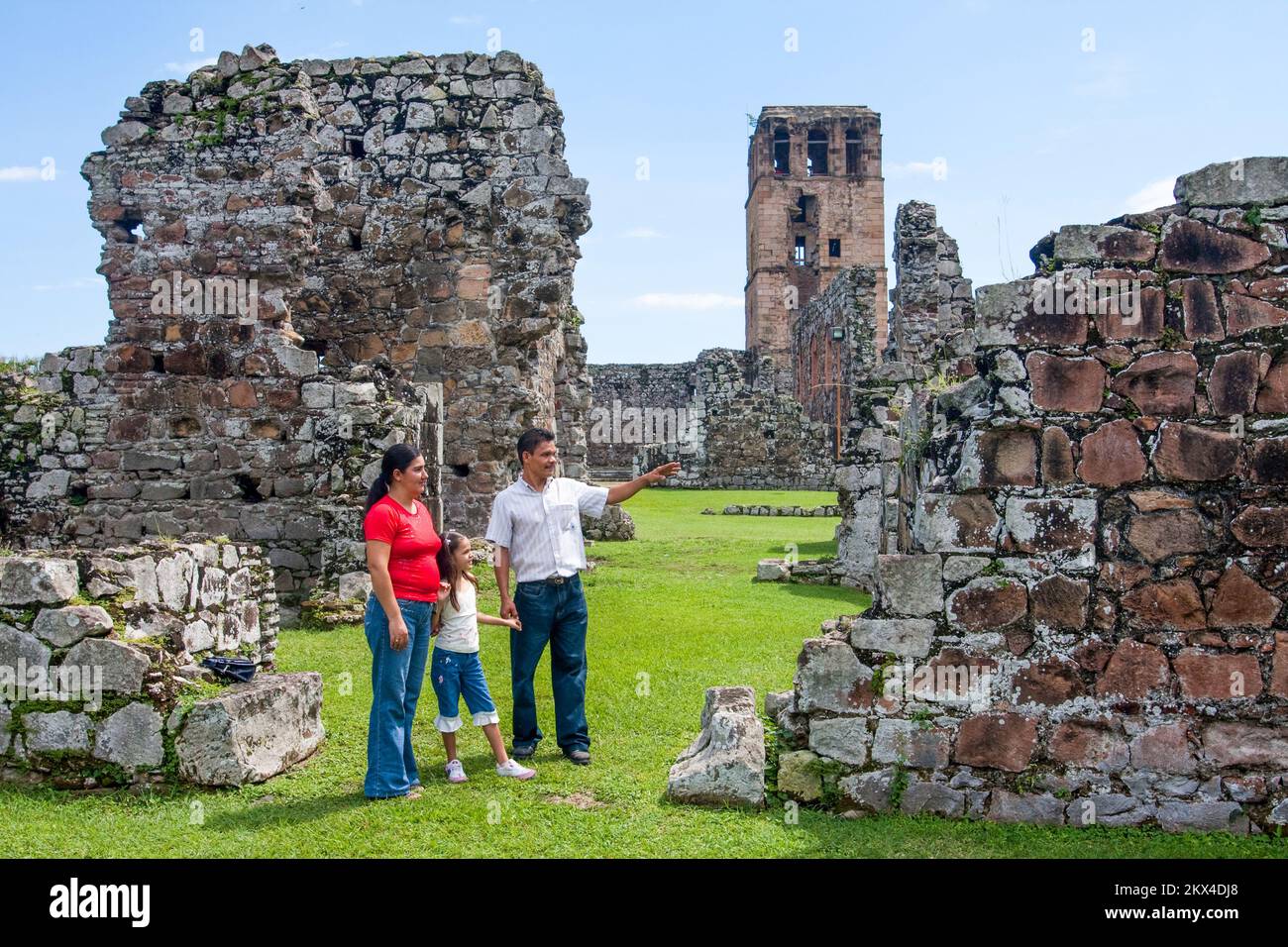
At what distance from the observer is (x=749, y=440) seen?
3284 centimetres

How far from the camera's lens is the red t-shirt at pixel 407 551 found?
5.51m

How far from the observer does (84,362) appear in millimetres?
11367

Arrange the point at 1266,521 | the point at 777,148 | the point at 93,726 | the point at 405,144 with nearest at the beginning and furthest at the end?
the point at 1266,521 → the point at 93,726 → the point at 405,144 → the point at 777,148

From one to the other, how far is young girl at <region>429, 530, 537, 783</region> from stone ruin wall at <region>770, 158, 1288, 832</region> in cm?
176

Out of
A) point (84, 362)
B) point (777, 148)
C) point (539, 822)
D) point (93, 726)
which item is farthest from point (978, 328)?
point (777, 148)

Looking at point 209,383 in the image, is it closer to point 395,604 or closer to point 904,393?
point 395,604


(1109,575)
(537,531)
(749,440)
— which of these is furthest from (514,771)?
(749,440)

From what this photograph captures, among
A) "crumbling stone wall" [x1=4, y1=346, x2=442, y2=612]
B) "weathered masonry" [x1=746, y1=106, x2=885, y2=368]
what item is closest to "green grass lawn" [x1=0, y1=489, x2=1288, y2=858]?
"crumbling stone wall" [x1=4, y1=346, x2=442, y2=612]

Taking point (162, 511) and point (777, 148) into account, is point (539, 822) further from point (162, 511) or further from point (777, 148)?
point (777, 148)

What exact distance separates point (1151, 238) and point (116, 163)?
1040 centimetres

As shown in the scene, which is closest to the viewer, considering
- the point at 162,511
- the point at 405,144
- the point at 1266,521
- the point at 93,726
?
the point at 1266,521

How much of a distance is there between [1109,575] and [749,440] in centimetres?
2772

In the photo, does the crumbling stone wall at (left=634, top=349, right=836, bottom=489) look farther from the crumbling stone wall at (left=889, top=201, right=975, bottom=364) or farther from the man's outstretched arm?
the man's outstretched arm

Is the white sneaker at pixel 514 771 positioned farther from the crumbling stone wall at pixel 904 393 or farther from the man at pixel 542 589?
the crumbling stone wall at pixel 904 393
